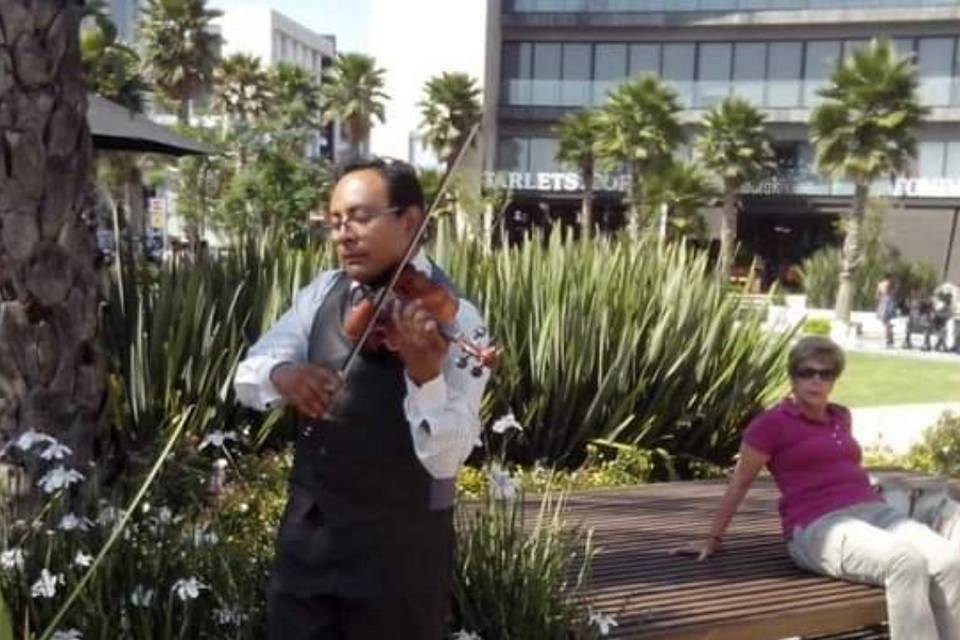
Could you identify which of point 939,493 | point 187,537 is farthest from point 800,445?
point 187,537

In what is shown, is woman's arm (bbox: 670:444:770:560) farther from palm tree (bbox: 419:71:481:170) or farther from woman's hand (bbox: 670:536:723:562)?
palm tree (bbox: 419:71:481:170)

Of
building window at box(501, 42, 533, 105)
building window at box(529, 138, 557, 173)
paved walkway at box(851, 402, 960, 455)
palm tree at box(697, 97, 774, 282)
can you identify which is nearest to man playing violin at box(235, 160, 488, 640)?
paved walkway at box(851, 402, 960, 455)

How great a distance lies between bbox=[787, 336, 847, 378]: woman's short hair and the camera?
4.21 metres

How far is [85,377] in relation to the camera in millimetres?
3658

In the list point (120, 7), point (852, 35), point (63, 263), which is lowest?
point (63, 263)

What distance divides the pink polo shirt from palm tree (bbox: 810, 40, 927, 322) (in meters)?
30.1

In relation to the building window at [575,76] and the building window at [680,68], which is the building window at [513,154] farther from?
the building window at [680,68]

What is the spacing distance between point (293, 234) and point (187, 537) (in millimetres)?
5017

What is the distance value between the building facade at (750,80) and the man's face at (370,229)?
4172 centimetres

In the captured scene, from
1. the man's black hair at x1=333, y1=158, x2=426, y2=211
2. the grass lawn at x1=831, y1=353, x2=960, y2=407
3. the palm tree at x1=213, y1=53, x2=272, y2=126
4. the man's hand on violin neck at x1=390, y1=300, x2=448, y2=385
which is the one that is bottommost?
the grass lawn at x1=831, y1=353, x2=960, y2=407

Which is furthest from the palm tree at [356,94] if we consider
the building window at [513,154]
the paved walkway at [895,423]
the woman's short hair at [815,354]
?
the woman's short hair at [815,354]

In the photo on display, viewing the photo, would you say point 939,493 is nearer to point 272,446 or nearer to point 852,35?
point 272,446

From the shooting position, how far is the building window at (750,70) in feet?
155

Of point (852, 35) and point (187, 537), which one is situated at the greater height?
point (852, 35)
